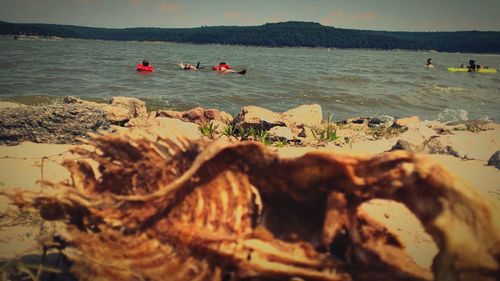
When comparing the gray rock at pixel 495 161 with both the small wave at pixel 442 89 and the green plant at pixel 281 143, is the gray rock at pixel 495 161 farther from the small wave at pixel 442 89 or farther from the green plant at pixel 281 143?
the small wave at pixel 442 89

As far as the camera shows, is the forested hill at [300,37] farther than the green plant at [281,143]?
Yes

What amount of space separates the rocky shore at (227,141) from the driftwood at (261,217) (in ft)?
0.38

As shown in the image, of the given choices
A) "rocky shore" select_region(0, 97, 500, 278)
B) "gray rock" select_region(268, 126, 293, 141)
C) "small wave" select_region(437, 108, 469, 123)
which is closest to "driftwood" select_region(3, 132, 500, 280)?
"rocky shore" select_region(0, 97, 500, 278)

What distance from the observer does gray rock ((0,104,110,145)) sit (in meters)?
5.40

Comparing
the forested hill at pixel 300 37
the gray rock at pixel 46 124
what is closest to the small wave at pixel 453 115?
the gray rock at pixel 46 124

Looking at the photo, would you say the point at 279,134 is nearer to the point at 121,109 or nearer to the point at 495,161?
the point at 495,161

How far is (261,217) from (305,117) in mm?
7502

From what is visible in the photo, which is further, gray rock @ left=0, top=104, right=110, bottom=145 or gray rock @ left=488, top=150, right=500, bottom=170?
gray rock @ left=0, top=104, right=110, bottom=145

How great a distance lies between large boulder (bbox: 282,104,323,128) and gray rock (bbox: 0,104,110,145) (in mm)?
4520

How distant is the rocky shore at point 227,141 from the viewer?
2818mm

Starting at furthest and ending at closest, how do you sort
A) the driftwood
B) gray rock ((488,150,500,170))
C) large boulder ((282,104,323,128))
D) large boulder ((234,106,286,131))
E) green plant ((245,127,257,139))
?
large boulder ((282,104,323,128)) → large boulder ((234,106,286,131)) → green plant ((245,127,257,139)) → gray rock ((488,150,500,170)) → the driftwood

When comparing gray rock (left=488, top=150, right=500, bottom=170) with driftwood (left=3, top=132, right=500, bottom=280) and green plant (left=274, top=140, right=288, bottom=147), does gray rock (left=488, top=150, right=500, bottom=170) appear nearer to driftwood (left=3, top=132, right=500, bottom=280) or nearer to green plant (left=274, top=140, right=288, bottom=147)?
green plant (left=274, top=140, right=288, bottom=147)

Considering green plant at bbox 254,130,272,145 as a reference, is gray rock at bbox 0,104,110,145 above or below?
above

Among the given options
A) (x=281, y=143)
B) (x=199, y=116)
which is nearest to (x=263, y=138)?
(x=281, y=143)
